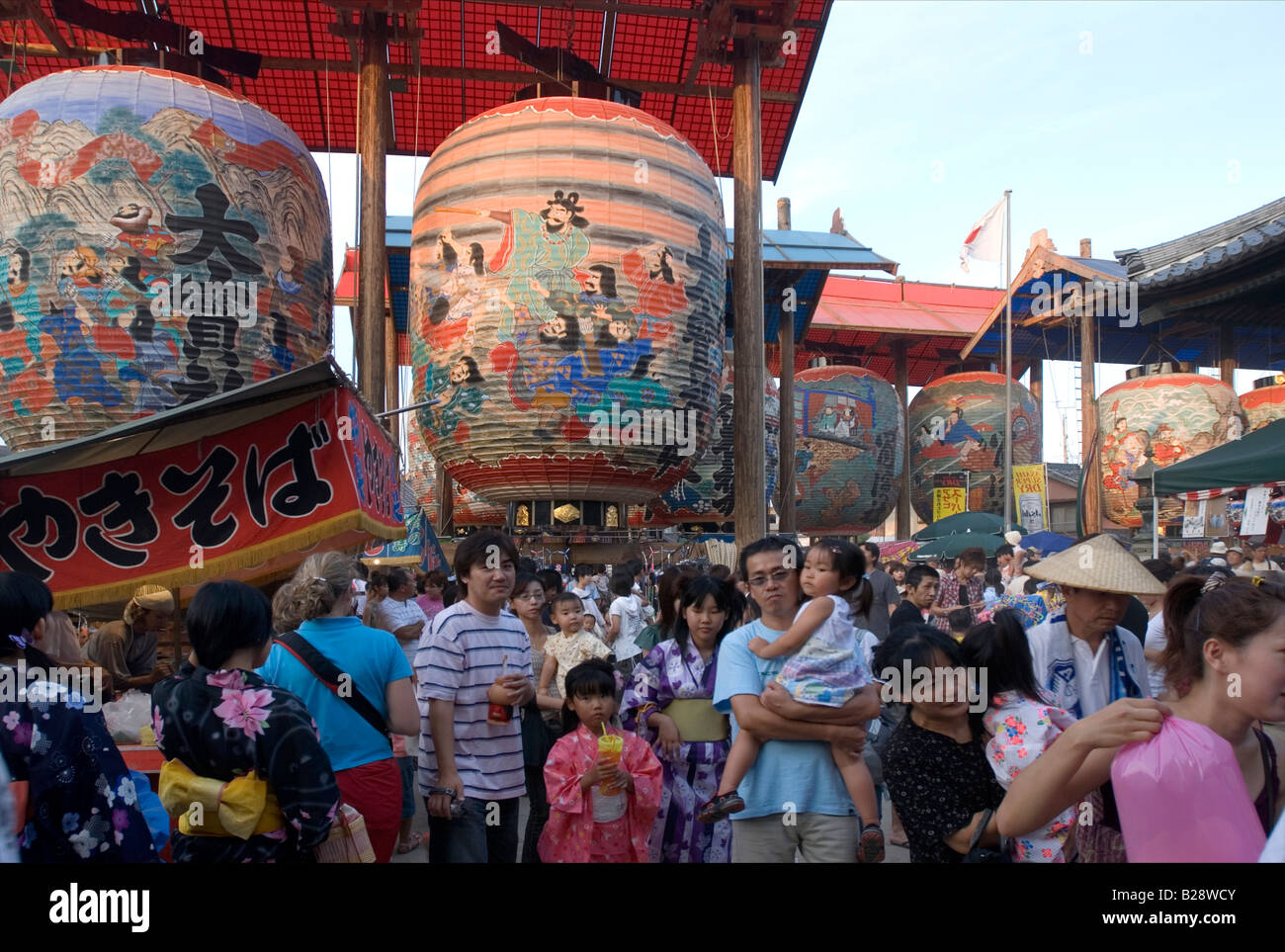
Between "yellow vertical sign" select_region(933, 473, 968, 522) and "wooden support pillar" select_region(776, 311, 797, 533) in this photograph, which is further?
"yellow vertical sign" select_region(933, 473, 968, 522)

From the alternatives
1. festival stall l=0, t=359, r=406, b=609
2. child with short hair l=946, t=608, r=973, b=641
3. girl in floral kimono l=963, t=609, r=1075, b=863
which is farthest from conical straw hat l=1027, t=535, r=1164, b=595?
festival stall l=0, t=359, r=406, b=609

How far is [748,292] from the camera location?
1121 centimetres

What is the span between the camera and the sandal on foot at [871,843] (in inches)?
106

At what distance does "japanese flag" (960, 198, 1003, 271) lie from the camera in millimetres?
17391

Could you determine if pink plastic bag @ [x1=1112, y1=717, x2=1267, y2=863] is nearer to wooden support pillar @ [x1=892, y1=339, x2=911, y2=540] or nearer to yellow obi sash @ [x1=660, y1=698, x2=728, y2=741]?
yellow obi sash @ [x1=660, y1=698, x2=728, y2=741]

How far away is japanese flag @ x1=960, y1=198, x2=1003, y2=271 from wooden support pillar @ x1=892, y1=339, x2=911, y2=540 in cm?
536

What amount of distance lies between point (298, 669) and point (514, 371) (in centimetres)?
718

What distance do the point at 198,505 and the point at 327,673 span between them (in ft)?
8.72

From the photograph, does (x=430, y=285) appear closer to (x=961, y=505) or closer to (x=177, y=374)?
(x=177, y=374)

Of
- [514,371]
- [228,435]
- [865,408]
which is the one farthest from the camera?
[865,408]

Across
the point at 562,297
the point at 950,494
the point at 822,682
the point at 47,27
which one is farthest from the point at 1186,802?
the point at 950,494

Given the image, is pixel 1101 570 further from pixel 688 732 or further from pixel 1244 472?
pixel 1244 472
